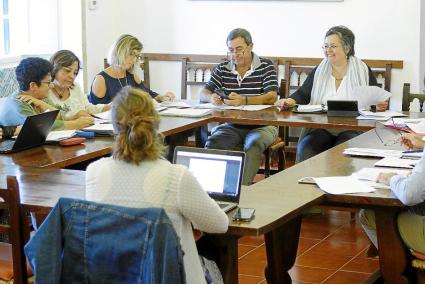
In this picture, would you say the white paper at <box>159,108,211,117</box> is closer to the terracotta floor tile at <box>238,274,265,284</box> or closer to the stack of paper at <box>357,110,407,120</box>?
the stack of paper at <box>357,110,407,120</box>

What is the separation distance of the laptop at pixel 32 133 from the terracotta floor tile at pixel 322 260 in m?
1.48

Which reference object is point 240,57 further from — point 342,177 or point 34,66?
point 342,177

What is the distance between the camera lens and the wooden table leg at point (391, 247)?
3.32m

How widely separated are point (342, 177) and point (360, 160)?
17.8 inches

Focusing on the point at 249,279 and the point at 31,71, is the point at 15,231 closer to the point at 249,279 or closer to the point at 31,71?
the point at 249,279

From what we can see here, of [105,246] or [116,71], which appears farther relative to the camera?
[116,71]

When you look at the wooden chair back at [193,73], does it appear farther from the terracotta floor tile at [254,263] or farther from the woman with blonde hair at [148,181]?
the woman with blonde hair at [148,181]

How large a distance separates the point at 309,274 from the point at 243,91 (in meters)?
1.91

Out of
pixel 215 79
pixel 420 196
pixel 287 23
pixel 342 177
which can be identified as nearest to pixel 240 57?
pixel 215 79

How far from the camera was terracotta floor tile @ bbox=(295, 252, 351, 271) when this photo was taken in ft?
14.4

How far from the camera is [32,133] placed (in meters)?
4.19

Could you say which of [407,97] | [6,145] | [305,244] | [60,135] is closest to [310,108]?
[407,97]

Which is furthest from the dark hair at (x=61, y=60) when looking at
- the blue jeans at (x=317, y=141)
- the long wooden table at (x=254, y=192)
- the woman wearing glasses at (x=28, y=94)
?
the blue jeans at (x=317, y=141)

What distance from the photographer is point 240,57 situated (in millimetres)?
5734
